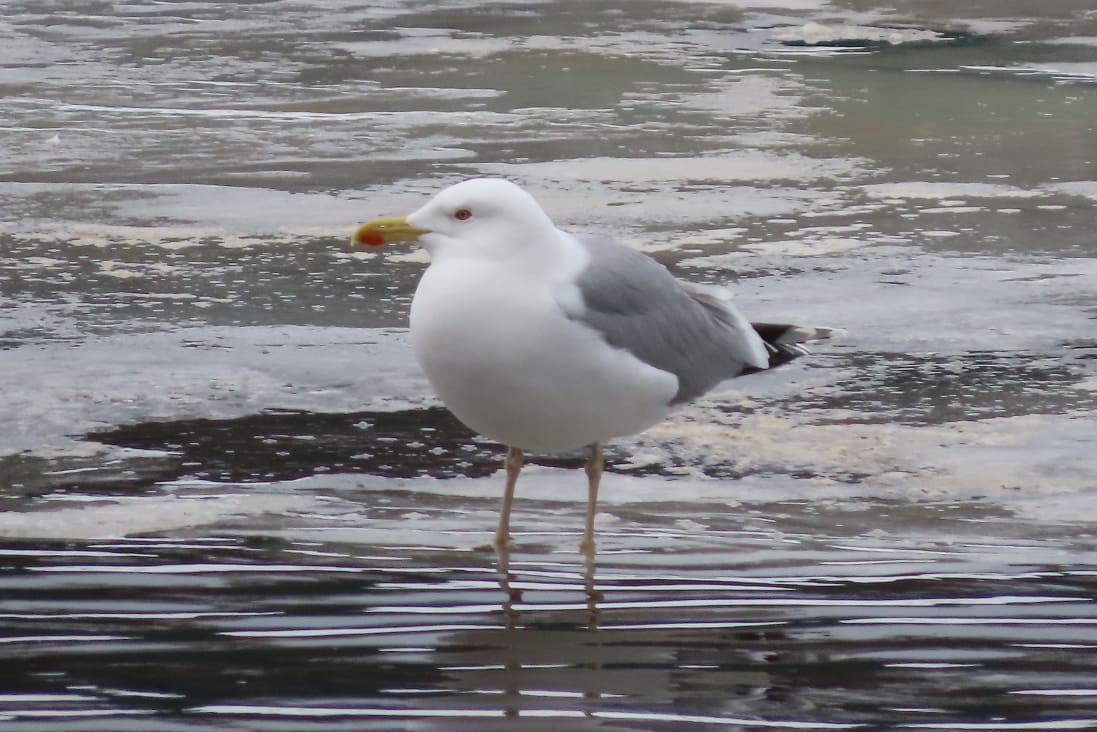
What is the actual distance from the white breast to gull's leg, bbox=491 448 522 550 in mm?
235

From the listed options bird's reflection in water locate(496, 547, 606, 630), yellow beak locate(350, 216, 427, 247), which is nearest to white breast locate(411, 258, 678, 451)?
yellow beak locate(350, 216, 427, 247)

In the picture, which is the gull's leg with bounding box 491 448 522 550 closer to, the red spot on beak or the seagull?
the seagull

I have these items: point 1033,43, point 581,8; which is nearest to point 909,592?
point 1033,43

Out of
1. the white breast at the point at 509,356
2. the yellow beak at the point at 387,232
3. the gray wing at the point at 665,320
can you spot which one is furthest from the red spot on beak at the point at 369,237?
the gray wing at the point at 665,320

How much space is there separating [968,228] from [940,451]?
10.1 ft

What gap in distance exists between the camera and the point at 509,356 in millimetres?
4109

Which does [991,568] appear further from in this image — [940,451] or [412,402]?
[412,402]

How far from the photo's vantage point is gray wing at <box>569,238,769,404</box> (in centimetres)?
445

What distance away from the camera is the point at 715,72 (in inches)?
500

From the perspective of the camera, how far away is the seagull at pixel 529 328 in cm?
411

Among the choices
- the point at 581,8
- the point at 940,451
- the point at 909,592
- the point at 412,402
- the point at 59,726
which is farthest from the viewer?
the point at 581,8

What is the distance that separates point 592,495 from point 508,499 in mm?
217

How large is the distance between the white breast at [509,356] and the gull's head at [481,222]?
0.06 metres

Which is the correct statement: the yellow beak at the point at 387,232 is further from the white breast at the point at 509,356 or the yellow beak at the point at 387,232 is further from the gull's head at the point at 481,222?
the white breast at the point at 509,356
